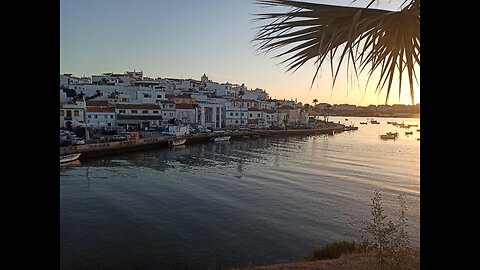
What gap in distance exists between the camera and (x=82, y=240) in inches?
322

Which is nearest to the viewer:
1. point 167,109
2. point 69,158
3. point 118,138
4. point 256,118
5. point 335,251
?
point 335,251

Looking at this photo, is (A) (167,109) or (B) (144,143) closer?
(B) (144,143)

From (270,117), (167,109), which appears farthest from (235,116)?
(167,109)

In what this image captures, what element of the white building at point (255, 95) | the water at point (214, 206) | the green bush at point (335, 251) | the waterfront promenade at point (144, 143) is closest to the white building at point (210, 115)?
the waterfront promenade at point (144, 143)

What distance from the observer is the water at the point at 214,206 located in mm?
7629

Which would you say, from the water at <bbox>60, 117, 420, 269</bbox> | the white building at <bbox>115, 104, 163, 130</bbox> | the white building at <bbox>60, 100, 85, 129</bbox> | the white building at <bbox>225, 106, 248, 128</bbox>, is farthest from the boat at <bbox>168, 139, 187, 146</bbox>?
the white building at <bbox>225, 106, 248, 128</bbox>

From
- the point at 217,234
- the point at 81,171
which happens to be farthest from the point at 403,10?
the point at 81,171

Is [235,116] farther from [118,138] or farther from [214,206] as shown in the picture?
[214,206]

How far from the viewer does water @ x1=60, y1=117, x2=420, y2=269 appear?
25.0 ft

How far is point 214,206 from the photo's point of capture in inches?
472

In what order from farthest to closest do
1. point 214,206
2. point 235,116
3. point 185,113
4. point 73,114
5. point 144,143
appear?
1. point 235,116
2. point 185,113
3. point 73,114
4. point 144,143
5. point 214,206

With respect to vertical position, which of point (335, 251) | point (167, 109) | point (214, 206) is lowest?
point (214, 206)
